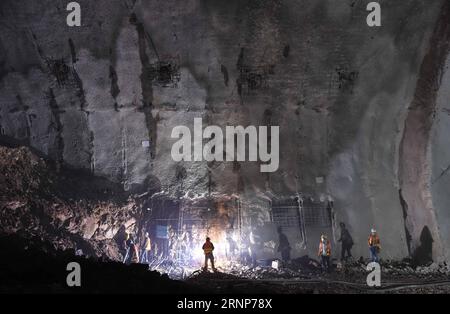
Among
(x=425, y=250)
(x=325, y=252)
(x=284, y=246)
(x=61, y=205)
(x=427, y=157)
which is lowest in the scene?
(x=325, y=252)

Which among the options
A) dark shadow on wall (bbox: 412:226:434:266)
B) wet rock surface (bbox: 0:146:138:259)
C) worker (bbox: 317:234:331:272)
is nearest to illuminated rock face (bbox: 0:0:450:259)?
dark shadow on wall (bbox: 412:226:434:266)

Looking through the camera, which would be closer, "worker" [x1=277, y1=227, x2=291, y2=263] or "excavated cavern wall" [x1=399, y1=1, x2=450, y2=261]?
"excavated cavern wall" [x1=399, y1=1, x2=450, y2=261]

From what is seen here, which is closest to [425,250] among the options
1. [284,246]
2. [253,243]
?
[284,246]

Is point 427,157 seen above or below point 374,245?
above

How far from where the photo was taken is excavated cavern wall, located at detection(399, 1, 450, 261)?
12.9 meters

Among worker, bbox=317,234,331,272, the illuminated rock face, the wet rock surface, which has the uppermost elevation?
the illuminated rock face

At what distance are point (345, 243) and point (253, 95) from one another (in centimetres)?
512

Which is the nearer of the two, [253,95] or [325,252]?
[325,252]

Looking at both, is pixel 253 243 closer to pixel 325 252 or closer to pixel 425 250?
pixel 325 252

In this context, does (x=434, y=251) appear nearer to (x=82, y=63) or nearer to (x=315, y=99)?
(x=315, y=99)

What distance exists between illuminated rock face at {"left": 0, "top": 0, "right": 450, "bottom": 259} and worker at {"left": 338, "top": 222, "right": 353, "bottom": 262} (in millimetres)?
255

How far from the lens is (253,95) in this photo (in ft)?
45.7

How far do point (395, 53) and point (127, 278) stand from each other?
9497 mm

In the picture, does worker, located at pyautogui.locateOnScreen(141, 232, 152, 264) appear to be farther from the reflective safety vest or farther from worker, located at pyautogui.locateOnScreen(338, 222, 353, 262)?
worker, located at pyautogui.locateOnScreen(338, 222, 353, 262)
